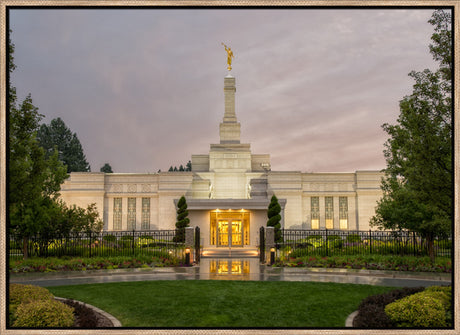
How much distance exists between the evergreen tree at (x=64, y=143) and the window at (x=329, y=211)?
4810 cm

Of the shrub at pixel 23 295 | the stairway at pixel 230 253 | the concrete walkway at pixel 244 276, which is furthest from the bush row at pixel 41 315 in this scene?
the stairway at pixel 230 253

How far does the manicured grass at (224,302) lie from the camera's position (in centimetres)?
862

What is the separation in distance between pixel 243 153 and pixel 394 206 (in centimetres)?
2717

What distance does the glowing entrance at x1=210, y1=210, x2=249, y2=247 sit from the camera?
1220 inches

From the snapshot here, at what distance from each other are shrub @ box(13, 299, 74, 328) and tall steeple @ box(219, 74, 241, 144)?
41.4 metres

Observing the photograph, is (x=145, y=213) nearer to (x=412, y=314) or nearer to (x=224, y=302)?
(x=224, y=302)

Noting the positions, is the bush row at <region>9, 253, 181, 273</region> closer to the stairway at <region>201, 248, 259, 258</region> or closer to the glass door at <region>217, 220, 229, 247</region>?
the stairway at <region>201, 248, 259, 258</region>

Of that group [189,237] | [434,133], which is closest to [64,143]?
[189,237]

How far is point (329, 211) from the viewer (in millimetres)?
41875

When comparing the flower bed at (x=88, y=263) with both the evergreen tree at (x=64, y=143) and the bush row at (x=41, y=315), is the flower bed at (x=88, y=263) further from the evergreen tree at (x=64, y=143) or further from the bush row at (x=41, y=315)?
the evergreen tree at (x=64, y=143)

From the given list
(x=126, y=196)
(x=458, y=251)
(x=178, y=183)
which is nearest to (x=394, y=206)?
(x=458, y=251)

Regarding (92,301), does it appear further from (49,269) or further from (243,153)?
(243,153)

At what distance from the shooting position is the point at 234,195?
146 feet

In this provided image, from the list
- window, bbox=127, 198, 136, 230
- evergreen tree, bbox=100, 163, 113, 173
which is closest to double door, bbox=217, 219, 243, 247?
window, bbox=127, 198, 136, 230
